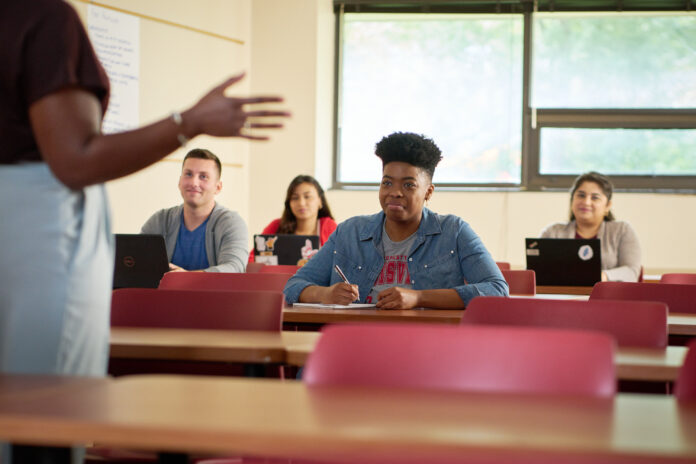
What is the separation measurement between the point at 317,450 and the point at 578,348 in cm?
56

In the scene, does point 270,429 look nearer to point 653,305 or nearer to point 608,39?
point 653,305

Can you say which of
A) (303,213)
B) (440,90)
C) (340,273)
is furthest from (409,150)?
(440,90)

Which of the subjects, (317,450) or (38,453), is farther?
(38,453)

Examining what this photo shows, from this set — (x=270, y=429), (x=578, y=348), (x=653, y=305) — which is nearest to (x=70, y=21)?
(x=270, y=429)

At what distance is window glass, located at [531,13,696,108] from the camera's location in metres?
6.79

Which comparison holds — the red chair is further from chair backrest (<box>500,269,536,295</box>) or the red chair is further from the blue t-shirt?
the blue t-shirt

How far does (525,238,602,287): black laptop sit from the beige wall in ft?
6.97

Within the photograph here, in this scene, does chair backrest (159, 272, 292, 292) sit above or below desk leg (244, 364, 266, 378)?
above

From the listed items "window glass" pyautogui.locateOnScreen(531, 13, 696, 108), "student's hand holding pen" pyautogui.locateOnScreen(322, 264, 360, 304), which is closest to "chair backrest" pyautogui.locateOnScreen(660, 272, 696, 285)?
"student's hand holding pen" pyautogui.locateOnScreen(322, 264, 360, 304)

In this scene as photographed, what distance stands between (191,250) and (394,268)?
5.58ft

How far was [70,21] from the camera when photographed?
132 cm

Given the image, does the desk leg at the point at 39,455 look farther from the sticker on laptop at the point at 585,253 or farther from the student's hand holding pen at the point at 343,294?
the sticker on laptop at the point at 585,253

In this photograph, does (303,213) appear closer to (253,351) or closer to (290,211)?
(290,211)

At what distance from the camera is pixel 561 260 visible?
462cm
